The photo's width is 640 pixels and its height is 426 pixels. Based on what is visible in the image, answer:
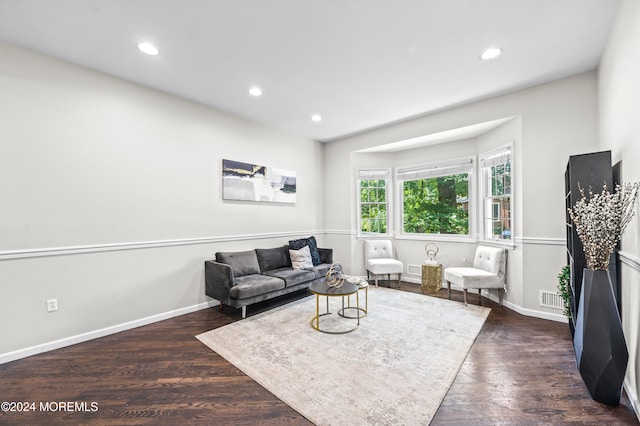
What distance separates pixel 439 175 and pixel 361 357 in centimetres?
363

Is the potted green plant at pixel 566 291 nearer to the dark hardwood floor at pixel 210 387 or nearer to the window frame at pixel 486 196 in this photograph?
the dark hardwood floor at pixel 210 387

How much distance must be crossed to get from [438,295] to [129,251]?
4.34m

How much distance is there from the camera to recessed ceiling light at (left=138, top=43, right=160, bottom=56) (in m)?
2.54

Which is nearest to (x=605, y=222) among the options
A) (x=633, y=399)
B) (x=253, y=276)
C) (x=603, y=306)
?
(x=603, y=306)

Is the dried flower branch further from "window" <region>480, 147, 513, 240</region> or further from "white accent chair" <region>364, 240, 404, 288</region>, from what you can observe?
"white accent chair" <region>364, 240, 404, 288</region>

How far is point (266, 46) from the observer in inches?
101

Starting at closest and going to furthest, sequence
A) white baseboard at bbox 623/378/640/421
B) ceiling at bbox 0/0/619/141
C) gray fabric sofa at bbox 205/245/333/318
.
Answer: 1. white baseboard at bbox 623/378/640/421
2. ceiling at bbox 0/0/619/141
3. gray fabric sofa at bbox 205/245/333/318

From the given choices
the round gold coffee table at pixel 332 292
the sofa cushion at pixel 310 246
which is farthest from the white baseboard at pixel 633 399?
the sofa cushion at pixel 310 246

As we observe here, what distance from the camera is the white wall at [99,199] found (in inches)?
99.1

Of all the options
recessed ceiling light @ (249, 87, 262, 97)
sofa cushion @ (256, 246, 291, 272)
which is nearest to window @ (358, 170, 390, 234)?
sofa cushion @ (256, 246, 291, 272)

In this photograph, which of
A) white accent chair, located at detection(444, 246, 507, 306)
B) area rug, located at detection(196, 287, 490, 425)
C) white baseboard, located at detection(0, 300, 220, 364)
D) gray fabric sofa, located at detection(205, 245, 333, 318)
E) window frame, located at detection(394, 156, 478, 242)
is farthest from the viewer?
window frame, located at detection(394, 156, 478, 242)

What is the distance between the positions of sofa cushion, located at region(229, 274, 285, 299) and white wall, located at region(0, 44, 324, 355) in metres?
0.69

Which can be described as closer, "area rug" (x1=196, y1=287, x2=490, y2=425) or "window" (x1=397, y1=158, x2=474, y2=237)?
"area rug" (x1=196, y1=287, x2=490, y2=425)

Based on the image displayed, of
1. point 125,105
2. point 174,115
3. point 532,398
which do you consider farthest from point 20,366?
point 532,398
